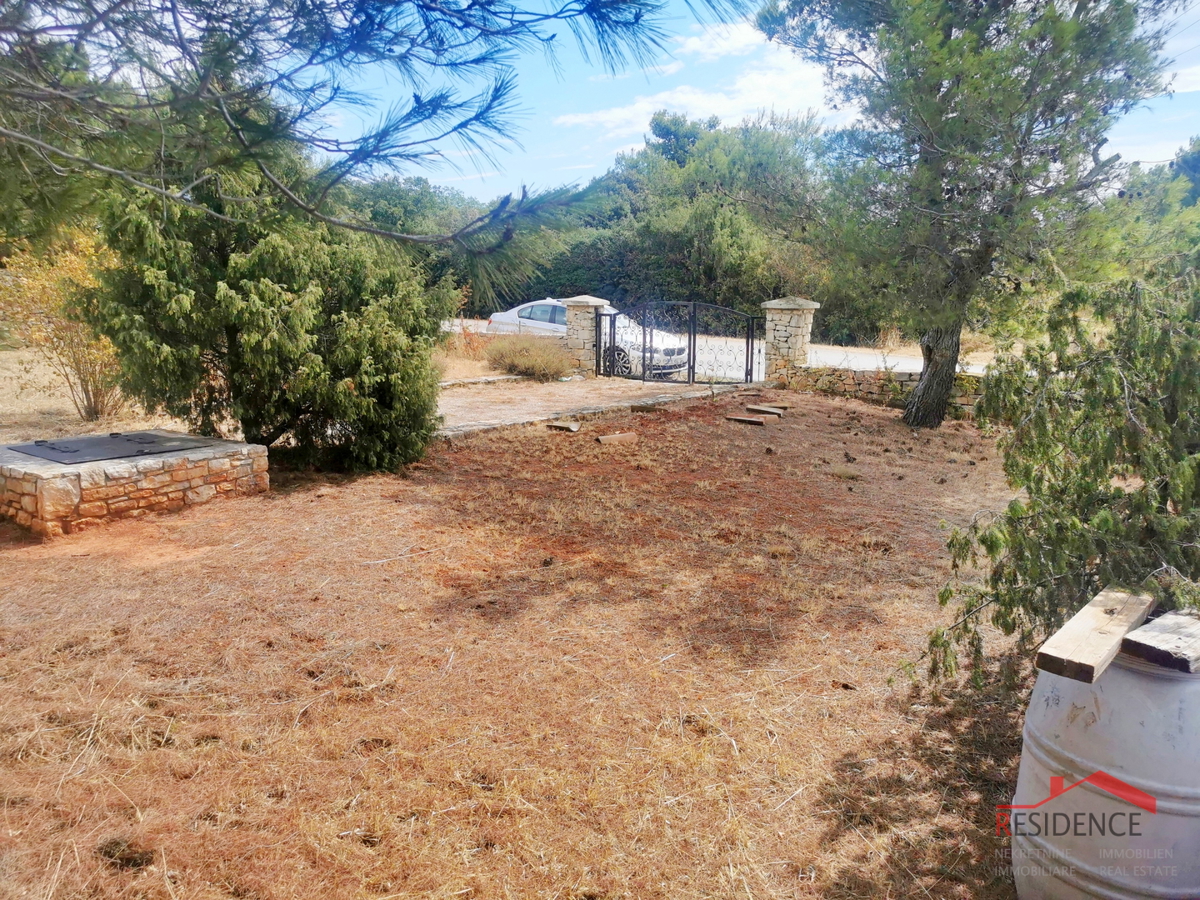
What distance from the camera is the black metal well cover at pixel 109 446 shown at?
17.4 feet

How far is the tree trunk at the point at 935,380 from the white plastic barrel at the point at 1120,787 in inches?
327

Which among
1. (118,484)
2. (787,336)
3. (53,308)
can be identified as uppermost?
(53,308)

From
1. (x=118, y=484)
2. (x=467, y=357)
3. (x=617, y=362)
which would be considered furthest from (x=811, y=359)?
(x=118, y=484)

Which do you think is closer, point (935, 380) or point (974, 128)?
point (974, 128)

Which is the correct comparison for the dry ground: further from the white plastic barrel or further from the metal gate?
the metal gate

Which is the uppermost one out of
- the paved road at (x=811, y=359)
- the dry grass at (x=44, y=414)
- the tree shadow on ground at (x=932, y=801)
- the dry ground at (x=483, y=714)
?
the paved road at (x=811, y=359)

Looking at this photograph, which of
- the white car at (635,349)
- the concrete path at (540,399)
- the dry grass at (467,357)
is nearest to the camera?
the concrete path at (540,399)

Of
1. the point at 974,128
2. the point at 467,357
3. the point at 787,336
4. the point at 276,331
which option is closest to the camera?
the point at 276,331

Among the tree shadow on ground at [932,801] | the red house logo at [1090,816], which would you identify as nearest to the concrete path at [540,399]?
the tree shadow on ground at [932,801]

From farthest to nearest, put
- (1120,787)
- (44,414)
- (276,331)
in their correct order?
(44,414), (276,331), (1120,787)

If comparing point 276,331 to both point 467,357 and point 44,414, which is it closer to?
point 44,414

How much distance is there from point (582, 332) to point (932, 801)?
37.6ft

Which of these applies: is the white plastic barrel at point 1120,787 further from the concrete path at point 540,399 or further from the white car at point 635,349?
the white car at point 635,349

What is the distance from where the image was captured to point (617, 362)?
44.4ft
